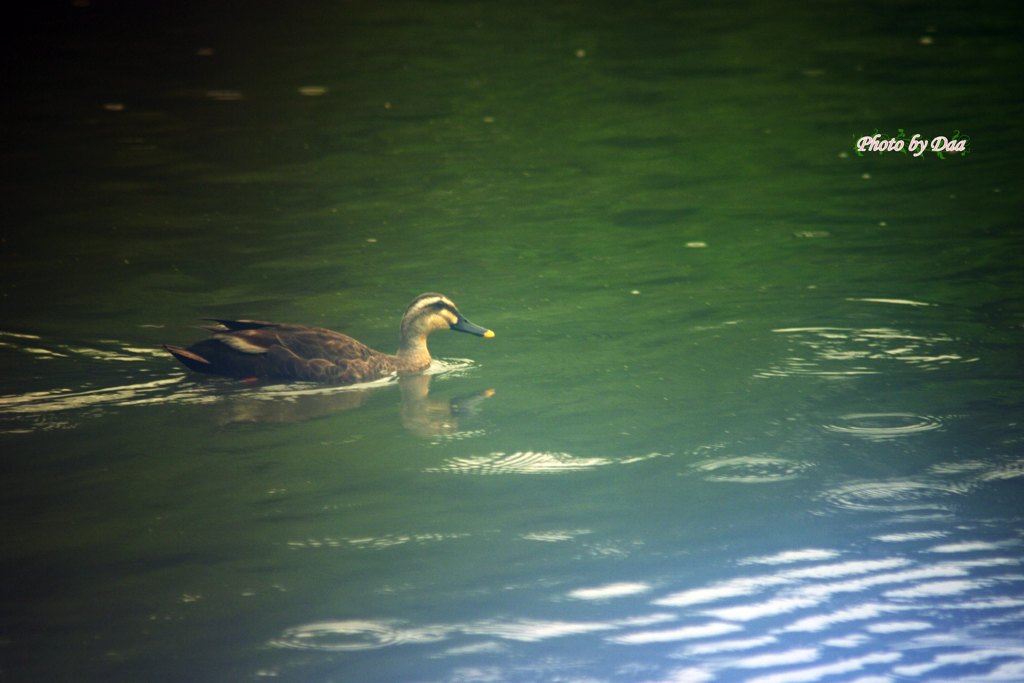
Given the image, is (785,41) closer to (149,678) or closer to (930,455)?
(930,455)

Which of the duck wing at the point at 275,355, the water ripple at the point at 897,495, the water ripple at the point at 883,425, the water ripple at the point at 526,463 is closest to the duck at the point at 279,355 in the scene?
the duck wing at the point at 275,355

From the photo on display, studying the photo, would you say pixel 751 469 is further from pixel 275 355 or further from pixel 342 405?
pixel 275 355

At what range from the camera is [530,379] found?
26.0ft

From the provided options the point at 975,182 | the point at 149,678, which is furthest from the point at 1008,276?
the point at 149,678

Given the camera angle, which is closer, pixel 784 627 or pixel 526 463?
pixel 784 627

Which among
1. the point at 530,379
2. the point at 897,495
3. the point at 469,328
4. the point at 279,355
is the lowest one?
the point at 897,495

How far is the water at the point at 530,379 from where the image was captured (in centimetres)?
518

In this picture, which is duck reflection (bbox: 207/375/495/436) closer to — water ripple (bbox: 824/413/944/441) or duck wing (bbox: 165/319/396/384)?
duck wing (bbox: 165/319/396/384)

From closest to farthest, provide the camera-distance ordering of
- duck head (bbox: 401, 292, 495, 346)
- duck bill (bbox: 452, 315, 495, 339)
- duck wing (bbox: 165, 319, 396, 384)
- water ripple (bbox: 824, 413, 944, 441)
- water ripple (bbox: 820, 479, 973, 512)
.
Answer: water ripple (bbox: 820, 479, 973, 512), water ripple (bbox: 824, 413, 944, 441), duck wing (bbox: 165, 319, 396, 384), duck head (bbox: 401, 292, 495, 346), duck bill (bbox: 452, 315, 495, 339)

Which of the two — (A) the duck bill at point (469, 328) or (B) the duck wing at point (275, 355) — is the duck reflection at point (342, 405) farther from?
(A) the duck bill at point (469, 328)

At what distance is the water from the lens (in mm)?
5176

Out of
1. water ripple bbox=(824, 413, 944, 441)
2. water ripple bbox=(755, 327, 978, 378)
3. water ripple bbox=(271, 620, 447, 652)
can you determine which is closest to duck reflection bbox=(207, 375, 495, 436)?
water ripple bbox=(755, 327, 978, 378)

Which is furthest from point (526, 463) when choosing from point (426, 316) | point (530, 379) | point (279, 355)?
point (279, 355)

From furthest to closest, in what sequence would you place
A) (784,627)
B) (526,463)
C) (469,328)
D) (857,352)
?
1. (469,328)
2. (857,352)
3. (526,463)
4. (784,627)
